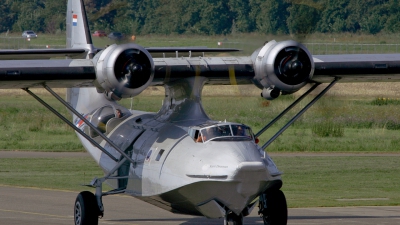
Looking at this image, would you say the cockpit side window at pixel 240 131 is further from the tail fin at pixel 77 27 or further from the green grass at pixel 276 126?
the green grass at pixel 276 126

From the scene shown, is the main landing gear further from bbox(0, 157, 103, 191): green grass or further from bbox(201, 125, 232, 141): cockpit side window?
bbox(0, 157, 103, 191): green grass

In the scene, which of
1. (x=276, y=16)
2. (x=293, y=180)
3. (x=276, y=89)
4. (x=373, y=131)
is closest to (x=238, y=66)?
(x=276, y=89)

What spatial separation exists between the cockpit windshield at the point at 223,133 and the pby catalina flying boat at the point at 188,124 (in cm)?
2

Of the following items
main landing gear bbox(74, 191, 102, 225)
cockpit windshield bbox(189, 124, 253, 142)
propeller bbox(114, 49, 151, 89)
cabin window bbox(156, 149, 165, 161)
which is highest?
propeller bbox(114, 49, 151, 89)

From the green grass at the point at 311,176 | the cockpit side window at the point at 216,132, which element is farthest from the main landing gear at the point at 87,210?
the green grass at the point at 311,176

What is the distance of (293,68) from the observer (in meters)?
14.8

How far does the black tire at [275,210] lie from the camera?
47.3 ft

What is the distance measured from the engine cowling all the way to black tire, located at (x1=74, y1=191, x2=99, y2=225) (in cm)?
401

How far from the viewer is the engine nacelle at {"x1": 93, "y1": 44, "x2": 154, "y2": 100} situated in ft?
46.3

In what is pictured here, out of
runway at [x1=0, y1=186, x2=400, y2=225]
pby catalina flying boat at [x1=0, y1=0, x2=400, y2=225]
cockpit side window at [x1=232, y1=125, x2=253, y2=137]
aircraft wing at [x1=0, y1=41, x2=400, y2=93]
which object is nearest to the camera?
pby catalina flying boat at [x1=0, y1=0, x2=400, y2=225]

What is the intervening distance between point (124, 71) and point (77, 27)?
622cm

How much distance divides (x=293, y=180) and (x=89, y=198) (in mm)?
10643

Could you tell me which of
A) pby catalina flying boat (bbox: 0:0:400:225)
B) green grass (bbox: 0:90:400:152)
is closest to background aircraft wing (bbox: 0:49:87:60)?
pby catalina flying boat (bbox: 0:0:400:225)

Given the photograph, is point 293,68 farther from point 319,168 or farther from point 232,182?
point 319,168
